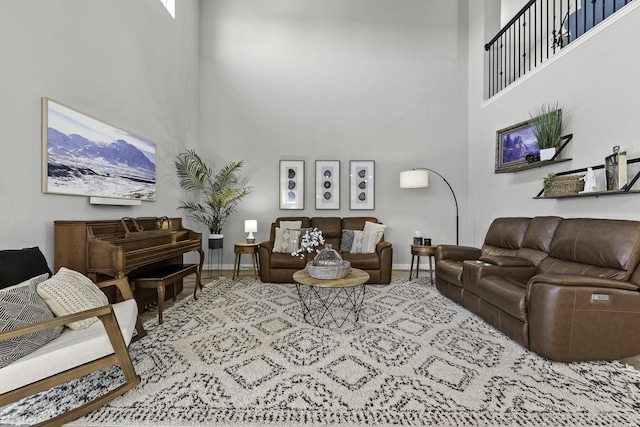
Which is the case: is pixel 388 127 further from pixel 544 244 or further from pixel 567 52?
pixel 544 244

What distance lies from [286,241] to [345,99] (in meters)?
3.02

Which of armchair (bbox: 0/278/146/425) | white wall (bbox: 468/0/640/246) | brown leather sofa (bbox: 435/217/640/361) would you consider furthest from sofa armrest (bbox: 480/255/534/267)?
armchair (bbox: 0/278/146/425)

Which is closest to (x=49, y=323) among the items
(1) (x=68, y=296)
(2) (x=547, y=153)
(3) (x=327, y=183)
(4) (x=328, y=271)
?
(1) (x=68, y=296)

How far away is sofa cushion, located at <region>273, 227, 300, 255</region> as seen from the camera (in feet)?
14.8

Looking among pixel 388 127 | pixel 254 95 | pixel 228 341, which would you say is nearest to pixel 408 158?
pixel 388 127

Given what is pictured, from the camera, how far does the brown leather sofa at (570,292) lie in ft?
6.75

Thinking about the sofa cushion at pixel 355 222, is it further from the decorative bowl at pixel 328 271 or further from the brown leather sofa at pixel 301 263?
the decorative bowl at pixel 328 271

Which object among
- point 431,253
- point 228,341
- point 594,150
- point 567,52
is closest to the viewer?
point 228,341

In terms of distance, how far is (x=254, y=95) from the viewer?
5.49m

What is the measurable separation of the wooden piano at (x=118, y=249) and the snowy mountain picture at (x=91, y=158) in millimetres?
367

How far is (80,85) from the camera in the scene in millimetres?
2748

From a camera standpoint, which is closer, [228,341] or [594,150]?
[228,341]

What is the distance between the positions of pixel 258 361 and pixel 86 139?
8.81 ft

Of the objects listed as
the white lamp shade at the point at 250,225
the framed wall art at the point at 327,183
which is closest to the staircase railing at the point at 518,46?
the framed wall art at the point at 327,183
